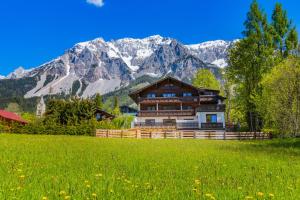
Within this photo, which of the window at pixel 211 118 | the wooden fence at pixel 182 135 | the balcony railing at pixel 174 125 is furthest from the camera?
the window at pixel 211 118

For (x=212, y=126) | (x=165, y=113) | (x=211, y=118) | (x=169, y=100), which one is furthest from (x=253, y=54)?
(x=165, y=113)

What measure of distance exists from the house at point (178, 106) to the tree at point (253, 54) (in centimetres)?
1004

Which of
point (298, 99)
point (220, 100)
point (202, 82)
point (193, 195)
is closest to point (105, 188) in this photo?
point (193, 195)

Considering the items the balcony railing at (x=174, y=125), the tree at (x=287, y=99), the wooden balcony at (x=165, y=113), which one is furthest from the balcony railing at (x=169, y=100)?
the tree at (x=287, y=99)

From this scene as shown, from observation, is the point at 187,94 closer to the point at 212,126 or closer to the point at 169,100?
the point at 169,100

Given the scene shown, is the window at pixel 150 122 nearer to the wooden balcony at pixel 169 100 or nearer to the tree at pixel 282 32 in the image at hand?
the wooden balcony at pixel 169 100

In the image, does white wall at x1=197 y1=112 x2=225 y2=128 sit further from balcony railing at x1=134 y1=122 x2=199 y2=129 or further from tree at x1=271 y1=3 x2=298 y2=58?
tree at x1=271 y1=3 x2=298 y2=58

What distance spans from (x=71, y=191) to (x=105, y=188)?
2.21 feet

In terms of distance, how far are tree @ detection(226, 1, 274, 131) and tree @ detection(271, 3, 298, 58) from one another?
3.81 feet

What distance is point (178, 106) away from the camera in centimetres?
5550

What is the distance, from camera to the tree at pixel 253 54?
3688 centimetres

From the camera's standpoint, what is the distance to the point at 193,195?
5129mm

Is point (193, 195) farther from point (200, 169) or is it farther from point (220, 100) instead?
point (220, 100)

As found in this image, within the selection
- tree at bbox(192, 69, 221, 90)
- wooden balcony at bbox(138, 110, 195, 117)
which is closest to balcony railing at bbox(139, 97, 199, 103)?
wooden balcony at bbox(138, 110, 195, 117)
